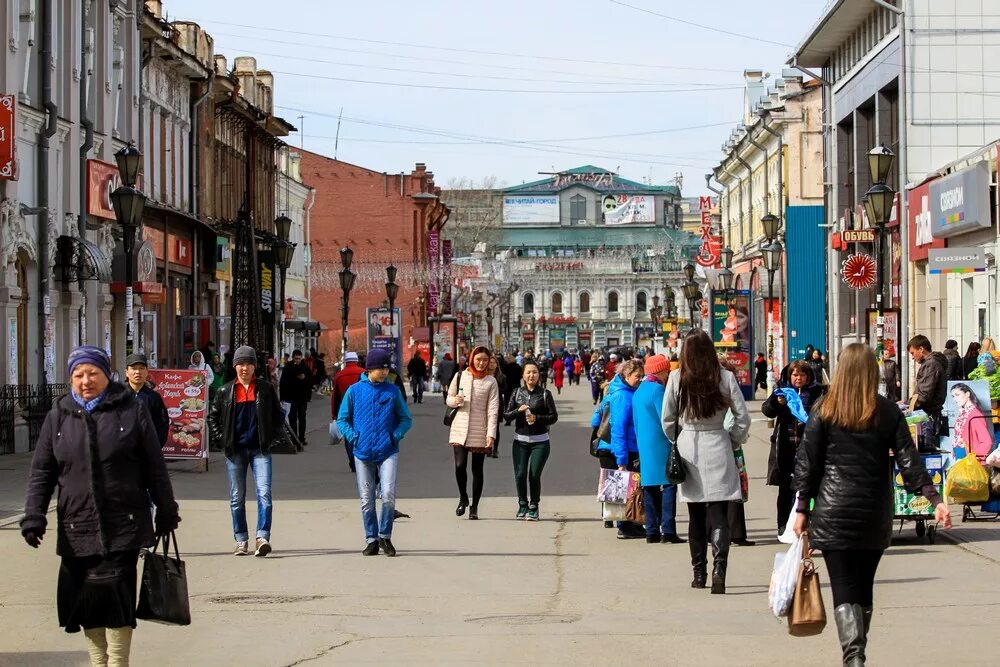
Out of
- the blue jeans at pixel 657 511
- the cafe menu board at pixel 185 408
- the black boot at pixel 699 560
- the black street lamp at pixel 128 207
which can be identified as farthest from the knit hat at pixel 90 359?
the black street lamp at pixel 128 207

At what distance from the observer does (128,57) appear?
33938mm

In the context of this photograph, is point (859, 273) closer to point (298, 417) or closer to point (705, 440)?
point (298, 417)

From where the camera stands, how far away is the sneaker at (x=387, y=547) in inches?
518

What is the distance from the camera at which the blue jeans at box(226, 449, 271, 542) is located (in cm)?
1333

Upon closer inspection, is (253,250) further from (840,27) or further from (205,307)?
(840,27)

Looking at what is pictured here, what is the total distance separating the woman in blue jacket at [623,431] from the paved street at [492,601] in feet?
2.07

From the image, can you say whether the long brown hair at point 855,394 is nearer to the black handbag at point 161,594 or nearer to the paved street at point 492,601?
the paved street at point 492,601

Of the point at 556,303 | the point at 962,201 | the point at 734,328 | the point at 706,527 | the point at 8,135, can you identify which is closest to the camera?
the point at 706,527

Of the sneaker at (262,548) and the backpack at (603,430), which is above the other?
the backpack at (603,430)

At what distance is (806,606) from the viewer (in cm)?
757

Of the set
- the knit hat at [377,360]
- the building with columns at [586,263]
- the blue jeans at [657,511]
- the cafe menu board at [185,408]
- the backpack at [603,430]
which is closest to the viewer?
the knit hat at [377,360]

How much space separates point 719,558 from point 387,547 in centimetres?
335

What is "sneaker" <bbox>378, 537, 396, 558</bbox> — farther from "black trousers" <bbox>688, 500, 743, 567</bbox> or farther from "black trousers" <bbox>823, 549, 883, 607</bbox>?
"black trousers" <bbox>823, 549, 883, 607</bbox>

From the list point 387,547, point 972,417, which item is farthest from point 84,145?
point 972,417
